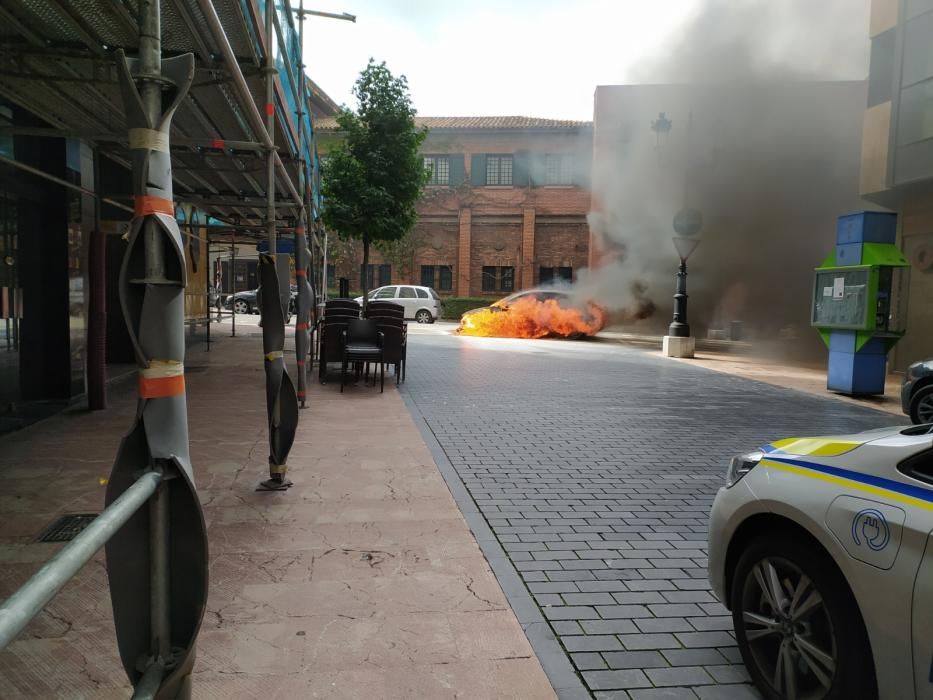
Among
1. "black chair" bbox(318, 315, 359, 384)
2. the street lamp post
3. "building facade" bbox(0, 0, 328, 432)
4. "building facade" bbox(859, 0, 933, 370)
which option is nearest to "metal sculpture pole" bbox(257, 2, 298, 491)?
"building facade" bbox(0, 0, 328, 432)

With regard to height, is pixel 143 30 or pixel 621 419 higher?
pixel 143 30

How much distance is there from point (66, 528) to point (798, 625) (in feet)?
12.7

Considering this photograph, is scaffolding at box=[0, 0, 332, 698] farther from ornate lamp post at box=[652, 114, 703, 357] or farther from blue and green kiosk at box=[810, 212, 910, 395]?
ornate lamp post at box=[652, 114, 703, 357]

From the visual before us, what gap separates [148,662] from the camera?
6.86 feet

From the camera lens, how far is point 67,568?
137 cm

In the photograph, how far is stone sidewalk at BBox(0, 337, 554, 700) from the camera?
2.70 m

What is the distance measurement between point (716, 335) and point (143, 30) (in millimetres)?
23828

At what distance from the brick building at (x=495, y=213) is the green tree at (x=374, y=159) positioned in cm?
1930

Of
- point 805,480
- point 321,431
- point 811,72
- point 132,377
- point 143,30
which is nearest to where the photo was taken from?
point 143,30

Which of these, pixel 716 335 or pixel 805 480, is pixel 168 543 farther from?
pixel 716 335

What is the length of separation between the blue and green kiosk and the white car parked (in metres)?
18.5

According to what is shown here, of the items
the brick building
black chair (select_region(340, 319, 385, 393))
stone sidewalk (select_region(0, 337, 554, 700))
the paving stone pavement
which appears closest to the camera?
stone sidewalk (select_region(0, 337, 554, 700))

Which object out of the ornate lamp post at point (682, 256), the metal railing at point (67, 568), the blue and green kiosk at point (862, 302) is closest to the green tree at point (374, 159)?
the ornate lamp post at point (682, 256)

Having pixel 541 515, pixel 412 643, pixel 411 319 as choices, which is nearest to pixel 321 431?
pixel 541 515
